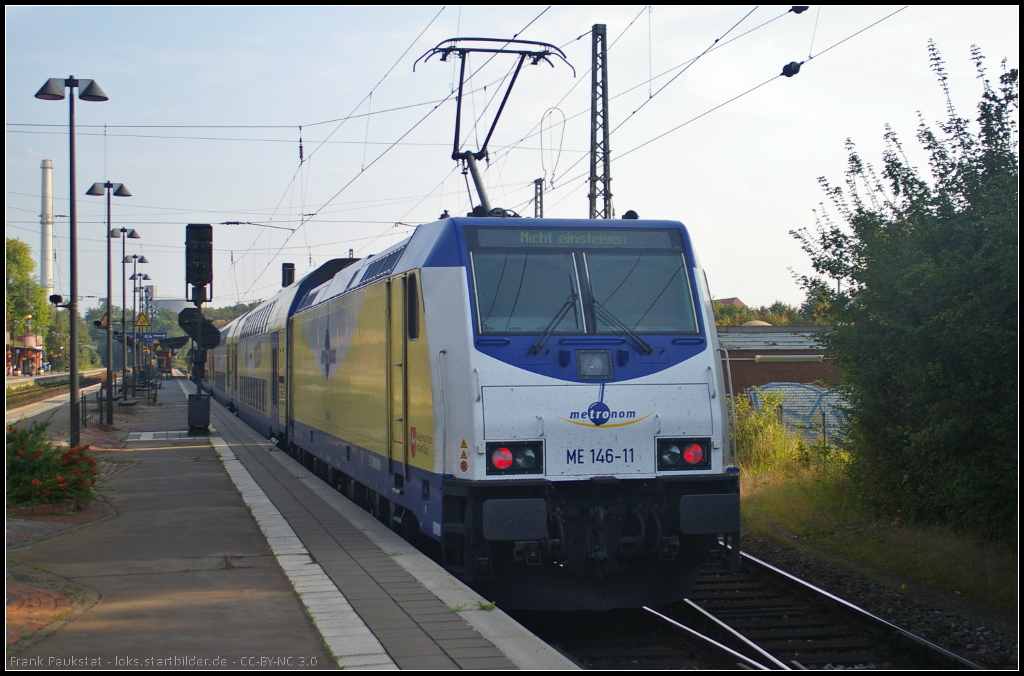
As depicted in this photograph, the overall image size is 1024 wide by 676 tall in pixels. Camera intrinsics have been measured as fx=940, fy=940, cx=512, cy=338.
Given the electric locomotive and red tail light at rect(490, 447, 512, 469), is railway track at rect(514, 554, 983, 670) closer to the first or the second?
the electric locomotive

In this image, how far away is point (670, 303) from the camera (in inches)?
337

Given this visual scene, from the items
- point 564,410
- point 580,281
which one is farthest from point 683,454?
point 580,281

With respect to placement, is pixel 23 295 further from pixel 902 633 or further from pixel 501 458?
pixel 902 633

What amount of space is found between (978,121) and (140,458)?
16625 millimetres

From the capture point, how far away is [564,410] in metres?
7.75

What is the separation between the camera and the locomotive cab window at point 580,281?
8156mm

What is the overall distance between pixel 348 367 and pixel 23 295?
100 metres

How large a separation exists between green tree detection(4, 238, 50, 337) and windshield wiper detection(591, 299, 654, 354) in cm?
9582

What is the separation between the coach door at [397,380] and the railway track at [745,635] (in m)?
2.01

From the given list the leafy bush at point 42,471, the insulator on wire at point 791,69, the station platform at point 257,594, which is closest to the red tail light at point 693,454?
the station platform at point 257,594

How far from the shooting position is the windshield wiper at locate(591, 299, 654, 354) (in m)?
8.14

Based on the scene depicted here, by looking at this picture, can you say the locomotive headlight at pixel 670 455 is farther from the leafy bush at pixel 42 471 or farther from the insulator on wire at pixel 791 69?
the leafy bush at pixel 42 471

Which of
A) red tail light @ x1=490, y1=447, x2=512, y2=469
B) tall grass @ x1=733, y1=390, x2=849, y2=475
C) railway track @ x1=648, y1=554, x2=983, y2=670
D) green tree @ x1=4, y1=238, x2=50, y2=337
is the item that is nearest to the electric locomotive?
red tail light @ x1=490, y1=447, x2=512, y2=469

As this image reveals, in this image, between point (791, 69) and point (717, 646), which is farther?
point (791, 69)
